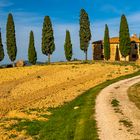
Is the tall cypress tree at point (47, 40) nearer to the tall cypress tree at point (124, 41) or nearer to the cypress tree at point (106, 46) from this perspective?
the tall cypress tree at point (124, 41)

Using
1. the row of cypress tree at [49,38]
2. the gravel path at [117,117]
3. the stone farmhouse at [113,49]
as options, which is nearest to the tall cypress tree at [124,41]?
the row of cypress tree at [49,38]

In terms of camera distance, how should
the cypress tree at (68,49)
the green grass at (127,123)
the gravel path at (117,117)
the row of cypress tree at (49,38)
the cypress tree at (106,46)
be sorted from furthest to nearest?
the cypress tree at (106,46) → the cypress tree at (68,49) → the row of cypress tree at (49,38) → the green grass at (127,123) → the gravel path at (117,117)

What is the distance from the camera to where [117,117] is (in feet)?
83.9

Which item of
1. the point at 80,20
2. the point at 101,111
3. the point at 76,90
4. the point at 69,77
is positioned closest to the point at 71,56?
the point at 80,20

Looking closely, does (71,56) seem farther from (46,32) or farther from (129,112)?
(129,112)

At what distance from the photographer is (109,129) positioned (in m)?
22.0

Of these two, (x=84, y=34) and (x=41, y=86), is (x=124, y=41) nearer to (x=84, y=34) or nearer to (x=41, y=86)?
(x=84, y=34)

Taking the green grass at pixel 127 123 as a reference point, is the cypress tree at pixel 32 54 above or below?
above

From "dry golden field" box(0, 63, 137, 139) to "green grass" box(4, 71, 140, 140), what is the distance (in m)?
1.16

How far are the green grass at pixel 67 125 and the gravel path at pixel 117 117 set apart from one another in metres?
0.54

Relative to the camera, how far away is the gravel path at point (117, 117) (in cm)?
2084

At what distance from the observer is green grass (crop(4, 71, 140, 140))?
21.9 meters

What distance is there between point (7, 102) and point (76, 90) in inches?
346

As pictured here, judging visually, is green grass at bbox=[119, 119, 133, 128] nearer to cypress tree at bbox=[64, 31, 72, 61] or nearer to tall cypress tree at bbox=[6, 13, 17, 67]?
tall cypress tree at bbox=[6, 13, 17, 67]
